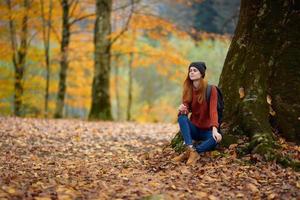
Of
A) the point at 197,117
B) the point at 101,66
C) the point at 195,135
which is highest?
the point at 101,66

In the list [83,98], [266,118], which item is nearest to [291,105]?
[266,118]

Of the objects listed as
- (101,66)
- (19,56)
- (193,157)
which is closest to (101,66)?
(101,66)

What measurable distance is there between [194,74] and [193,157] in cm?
126

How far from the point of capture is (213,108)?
6.60 meters

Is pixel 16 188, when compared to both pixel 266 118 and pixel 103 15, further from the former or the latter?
pixel 103 15

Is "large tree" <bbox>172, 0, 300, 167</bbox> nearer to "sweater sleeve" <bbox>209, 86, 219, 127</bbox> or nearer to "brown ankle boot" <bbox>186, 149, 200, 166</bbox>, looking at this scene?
"sweater sleeve" <bbox>209, 86, 219, 127</bbox>

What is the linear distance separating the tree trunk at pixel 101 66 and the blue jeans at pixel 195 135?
838cm

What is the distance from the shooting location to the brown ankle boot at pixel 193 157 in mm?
6449

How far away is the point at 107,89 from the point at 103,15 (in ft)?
8.32

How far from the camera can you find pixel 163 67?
61.8 ft

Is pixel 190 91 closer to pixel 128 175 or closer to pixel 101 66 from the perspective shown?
pixel 128 175

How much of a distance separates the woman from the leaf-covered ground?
7.0 inches

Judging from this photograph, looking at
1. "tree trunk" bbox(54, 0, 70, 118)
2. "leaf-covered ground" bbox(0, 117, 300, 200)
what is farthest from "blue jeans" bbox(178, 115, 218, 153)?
"tree trunk" bbox(54, 0, 70, 118)

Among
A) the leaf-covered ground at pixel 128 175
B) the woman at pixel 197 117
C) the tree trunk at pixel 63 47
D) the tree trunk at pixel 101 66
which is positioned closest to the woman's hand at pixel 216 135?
the woman at pixel 197 117
